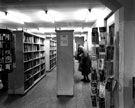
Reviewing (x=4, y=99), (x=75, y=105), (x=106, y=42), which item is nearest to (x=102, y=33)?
(x=106, y=42)

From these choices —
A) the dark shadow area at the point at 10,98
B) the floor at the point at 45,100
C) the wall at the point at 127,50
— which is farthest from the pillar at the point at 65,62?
the wall at the point at 127,50

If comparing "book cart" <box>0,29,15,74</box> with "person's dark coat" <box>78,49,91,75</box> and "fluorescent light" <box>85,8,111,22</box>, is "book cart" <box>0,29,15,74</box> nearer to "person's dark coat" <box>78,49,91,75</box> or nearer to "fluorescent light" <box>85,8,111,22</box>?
"fluorescent light" <box>85,8,111,22</box>

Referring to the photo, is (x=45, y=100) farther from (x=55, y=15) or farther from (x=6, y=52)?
(x=55, y=15)

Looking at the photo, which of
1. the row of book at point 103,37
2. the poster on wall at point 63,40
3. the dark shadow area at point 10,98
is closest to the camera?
the row of book at point 103,37

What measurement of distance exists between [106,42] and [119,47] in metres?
0.69

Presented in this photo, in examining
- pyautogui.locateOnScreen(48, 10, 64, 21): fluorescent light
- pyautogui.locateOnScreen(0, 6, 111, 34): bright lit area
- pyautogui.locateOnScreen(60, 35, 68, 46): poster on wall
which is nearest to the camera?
pyautogui.locateOnScreen(60, 35, 68, 46): poster on wall

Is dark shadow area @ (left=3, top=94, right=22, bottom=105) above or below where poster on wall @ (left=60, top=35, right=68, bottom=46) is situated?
below

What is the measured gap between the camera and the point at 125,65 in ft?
5.93

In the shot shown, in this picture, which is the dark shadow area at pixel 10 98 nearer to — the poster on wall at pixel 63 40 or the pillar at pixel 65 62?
the pillar at pixel 65 62

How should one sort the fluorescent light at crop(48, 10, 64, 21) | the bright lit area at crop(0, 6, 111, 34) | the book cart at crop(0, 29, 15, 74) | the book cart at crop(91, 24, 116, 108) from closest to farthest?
the book cart at crop(91, 24, 116, 108) → the book cart at crop(0, 29, 15, 74) → the bright lit area at crop(0, 6, 111, 34) → the fluorescent light at crop(48, 10, 64, 21)

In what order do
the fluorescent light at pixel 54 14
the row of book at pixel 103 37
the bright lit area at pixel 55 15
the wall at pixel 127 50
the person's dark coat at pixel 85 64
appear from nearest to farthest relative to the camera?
1. the wall at pixel 127 50
2. the row of book at pixel 103 37
3. the bright lit area at pixel 55 15
4. the fluorescent light at pixel 54 14
5. the person's dark coat at pixel 85 64

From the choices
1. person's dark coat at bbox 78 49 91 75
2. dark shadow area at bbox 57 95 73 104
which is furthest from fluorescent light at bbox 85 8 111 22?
dark shadow area at bbox 57 95 73 104

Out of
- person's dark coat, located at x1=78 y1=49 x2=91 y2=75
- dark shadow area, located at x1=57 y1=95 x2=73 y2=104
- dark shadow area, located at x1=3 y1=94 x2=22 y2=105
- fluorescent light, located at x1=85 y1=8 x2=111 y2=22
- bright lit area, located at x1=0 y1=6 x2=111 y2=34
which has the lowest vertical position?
dark shadow area, located at x1=57 y1=95 x2=73 y2=104

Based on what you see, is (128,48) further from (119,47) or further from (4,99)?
(4,99)
